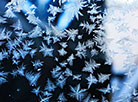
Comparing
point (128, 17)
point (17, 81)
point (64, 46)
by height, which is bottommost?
point (17, 81)

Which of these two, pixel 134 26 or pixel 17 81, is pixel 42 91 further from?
pixel 134 26

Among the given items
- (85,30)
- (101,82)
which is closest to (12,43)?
(85,30)

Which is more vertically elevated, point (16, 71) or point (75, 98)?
point (16, 71)

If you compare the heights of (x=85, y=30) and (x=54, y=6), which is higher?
(x=54, y=6)

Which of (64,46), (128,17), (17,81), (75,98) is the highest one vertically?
(128,17)

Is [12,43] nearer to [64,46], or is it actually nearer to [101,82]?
[64,46]

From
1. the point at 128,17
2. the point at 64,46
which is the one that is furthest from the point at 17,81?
the point at 128,17

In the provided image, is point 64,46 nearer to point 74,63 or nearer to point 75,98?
point 74,63

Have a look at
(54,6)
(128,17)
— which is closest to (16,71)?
(54,6)
